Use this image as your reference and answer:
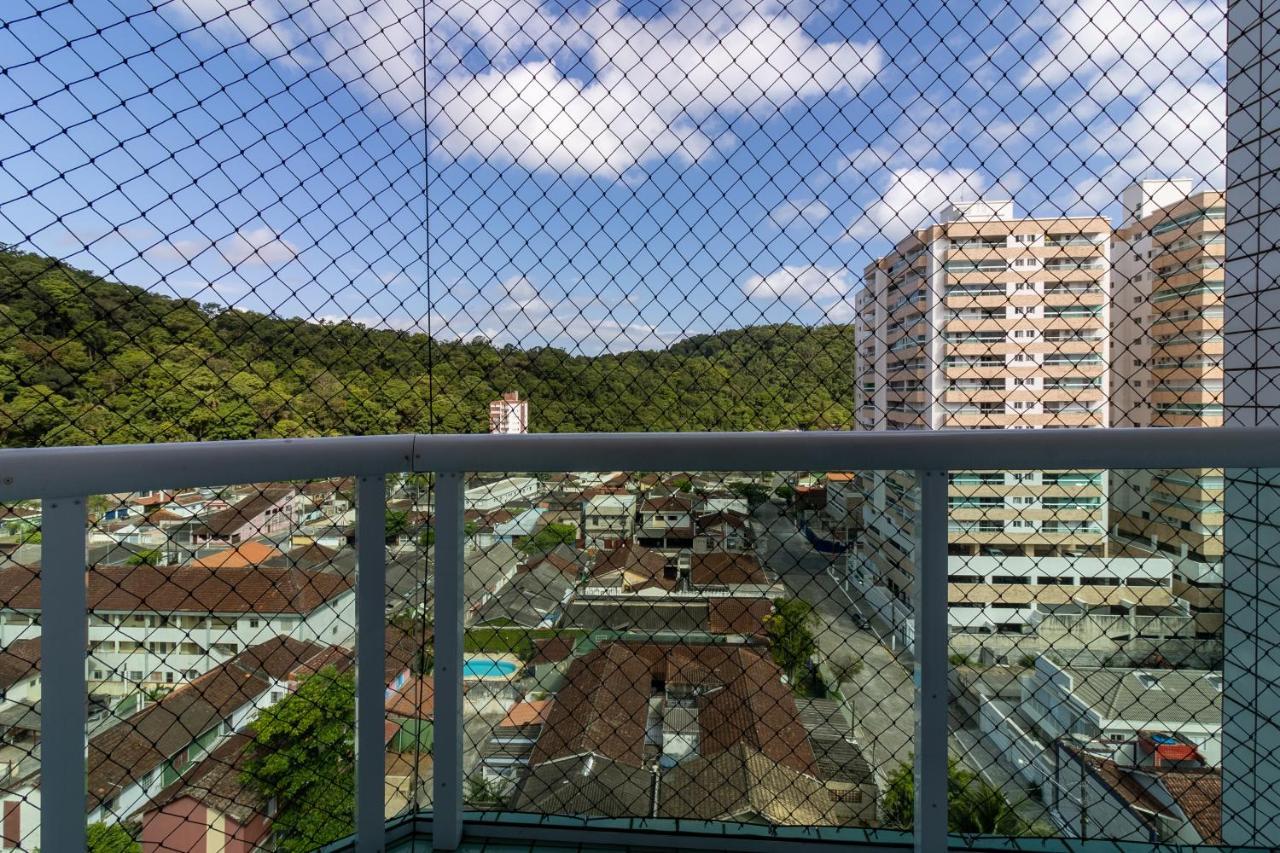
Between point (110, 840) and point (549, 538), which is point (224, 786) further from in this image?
point (549, 538)

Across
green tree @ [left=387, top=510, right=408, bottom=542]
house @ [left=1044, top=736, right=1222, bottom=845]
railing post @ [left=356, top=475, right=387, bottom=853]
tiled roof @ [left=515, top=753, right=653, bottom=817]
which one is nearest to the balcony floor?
tiled roof @ [left=515, top=753, right=653, bottom=817]

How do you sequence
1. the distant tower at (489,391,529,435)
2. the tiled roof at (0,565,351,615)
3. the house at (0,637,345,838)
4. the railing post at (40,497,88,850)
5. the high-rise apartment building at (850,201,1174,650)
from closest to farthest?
the railing post at (40,497,88,850), the house at (0,637,345,838), the tiled roof at (0,565,351,615), the distant tower at (489,391,529,435), the high-rise apartment building at (850,201,1174,650)

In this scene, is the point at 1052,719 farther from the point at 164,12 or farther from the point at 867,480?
the point at 164,12

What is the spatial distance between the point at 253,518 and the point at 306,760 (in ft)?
1.71

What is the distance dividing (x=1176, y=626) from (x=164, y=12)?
2.54m

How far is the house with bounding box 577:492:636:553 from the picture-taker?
1.37m

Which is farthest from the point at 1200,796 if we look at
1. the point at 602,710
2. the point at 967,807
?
the point at 602,710

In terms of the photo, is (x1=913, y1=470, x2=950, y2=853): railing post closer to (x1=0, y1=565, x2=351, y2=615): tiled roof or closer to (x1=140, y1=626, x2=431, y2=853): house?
(x1=140, y1=626, x2=431, y2=853): house

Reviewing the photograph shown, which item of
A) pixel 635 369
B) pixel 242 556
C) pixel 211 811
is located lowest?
pixel 211 811

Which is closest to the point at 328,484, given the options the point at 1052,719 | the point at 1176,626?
the point at 1052,719

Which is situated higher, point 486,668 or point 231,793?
point 486,668

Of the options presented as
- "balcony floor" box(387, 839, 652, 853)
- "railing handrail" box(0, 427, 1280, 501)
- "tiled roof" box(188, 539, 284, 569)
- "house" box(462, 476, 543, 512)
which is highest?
"railing handrail" box(0, 427, 1280, 501)

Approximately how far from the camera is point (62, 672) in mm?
903

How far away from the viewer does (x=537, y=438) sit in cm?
119
